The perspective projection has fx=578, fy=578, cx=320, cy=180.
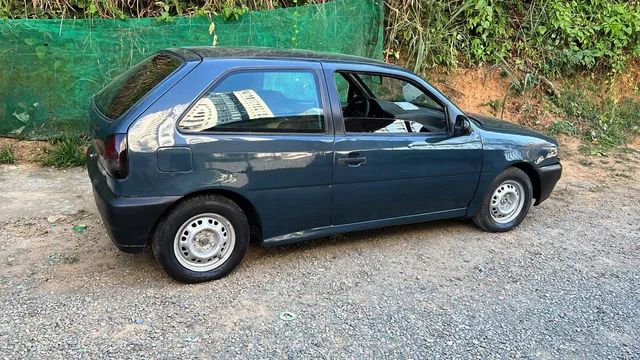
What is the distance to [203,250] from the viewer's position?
3936 millimetres

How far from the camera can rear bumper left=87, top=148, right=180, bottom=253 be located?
3.62 m

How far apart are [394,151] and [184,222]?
5.44ft

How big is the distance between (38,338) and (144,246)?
821 mm

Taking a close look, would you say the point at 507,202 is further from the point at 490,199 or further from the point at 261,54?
the point at 261,54

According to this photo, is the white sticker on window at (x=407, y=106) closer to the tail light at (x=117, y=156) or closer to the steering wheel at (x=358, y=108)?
the steering wheel at (x=358, y=108)

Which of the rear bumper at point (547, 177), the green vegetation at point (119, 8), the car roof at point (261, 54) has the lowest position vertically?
the rear bumper at point (547, 177)

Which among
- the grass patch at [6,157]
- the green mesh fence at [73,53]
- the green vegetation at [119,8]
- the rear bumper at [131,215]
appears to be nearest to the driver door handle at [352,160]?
the rear bumper at [131,215]

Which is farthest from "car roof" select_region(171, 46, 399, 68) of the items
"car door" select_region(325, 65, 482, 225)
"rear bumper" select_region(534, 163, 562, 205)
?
"rear bumper" select_region(534, 163, 562, 205)

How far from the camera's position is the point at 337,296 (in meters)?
3.92

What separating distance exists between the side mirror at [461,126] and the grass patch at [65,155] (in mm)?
4018

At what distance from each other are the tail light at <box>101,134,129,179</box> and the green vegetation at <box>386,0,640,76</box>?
5515 millimetres

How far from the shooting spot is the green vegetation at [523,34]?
27.8 ft

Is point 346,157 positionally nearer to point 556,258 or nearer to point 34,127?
point 556,258

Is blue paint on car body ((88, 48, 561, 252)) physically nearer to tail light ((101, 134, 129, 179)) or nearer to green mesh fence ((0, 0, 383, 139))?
tail light ((101, 134, 129, 179))
